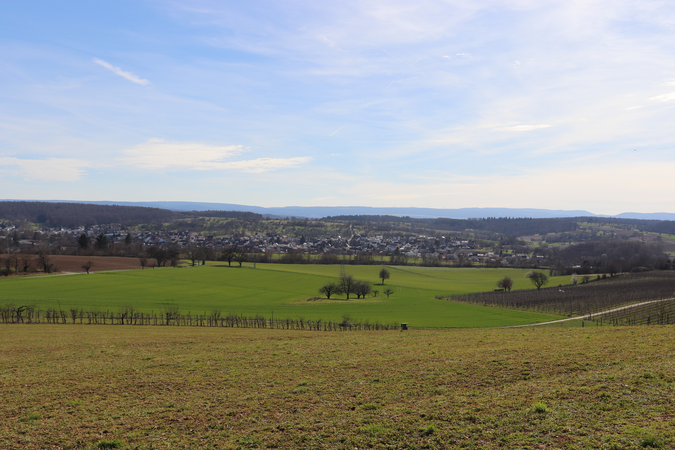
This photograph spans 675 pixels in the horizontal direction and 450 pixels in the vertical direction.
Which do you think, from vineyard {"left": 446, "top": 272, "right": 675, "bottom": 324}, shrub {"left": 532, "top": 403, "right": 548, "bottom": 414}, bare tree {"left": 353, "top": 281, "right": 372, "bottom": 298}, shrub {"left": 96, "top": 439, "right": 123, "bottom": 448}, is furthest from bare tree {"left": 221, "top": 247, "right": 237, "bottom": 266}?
shrub {"left": 532, "top": 403, "right": 548, "bottom": 414}

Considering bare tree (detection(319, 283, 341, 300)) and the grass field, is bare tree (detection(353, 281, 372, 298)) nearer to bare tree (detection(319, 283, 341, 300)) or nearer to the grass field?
bare tree (detection(319, 283, 341, 300))

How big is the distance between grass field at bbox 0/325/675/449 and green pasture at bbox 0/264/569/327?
33.0 meters

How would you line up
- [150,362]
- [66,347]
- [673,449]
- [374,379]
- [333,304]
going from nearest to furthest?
1. [673,449]
2. [374,379]
3. [150,362]
4. [66,347]
5. [333,304]

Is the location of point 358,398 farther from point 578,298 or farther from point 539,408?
point 578,298

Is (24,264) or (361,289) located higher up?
(24,264)

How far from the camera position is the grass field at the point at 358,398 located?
9711mm

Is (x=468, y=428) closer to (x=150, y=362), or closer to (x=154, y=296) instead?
(x=150, y=362)

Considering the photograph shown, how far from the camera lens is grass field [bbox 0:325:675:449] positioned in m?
9.71

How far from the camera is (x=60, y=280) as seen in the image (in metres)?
81.8

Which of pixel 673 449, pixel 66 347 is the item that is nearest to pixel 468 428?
pixel 673 449

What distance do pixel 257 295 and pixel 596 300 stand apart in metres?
68.3

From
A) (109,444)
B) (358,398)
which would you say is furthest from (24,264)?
(358,398)

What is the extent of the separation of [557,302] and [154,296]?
7862cm

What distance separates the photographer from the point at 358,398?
41.9 feet
